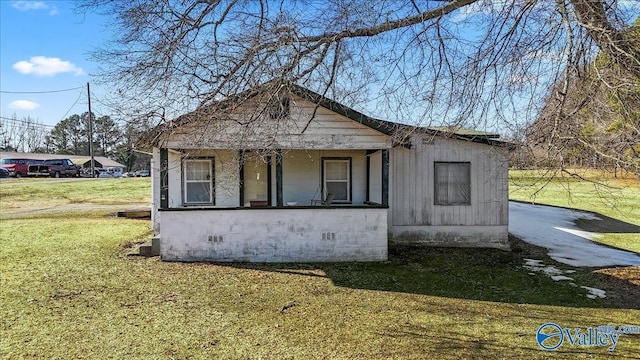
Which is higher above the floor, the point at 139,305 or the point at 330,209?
the point at 330,209

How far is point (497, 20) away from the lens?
647cm

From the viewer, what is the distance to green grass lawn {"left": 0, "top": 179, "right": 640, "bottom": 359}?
4.68 metres

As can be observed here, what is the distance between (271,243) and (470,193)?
544 cm

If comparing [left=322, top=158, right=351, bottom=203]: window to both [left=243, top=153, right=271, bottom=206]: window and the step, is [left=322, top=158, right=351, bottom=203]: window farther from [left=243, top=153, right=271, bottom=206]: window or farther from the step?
the step

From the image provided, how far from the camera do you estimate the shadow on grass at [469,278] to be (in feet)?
22.4

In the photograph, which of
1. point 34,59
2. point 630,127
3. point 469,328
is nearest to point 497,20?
point 630,127

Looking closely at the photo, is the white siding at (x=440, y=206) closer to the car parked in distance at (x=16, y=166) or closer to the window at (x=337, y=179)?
the window at (x=337, y=179)

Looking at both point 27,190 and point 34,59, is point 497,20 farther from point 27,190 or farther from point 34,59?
point 27,190

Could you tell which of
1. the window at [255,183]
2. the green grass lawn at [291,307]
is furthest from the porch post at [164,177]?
the window at [255,183]

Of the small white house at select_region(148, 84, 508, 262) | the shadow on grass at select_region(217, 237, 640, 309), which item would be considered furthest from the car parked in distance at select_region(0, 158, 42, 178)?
the shadow on grass at select_region(217, 237, 640, 309)

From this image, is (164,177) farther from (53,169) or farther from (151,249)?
(53,169)

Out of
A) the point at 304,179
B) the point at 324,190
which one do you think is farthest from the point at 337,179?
the point at 304,179

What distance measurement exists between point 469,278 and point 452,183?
11.4 feet

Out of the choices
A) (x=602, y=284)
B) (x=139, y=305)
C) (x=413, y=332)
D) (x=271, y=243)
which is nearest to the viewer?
(x=413, y=332)
